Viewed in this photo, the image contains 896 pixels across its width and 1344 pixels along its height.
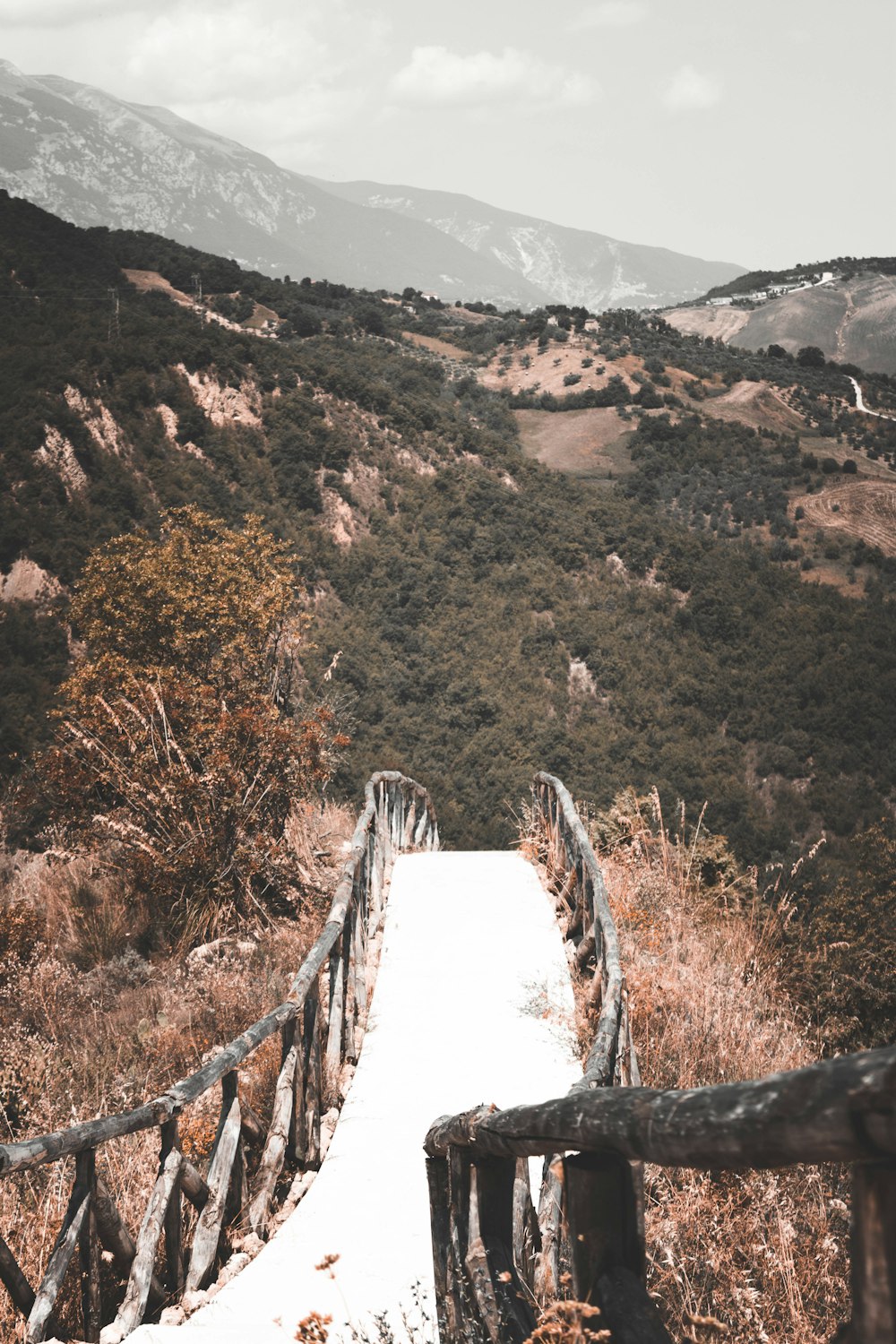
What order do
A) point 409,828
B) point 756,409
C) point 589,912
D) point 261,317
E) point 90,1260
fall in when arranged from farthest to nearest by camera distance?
1. point 756,409
2. point 261,317
3. point 409,828
4. point 589,912
5. point 90,1260

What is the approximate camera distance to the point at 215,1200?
4.04m

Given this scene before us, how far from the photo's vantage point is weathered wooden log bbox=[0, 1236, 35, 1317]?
296cm

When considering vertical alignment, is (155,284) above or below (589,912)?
above

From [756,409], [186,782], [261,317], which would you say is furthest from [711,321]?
[186,782]

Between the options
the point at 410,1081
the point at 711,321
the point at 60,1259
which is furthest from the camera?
the point at 711,321

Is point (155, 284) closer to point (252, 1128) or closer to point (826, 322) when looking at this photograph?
point (252, 1128)

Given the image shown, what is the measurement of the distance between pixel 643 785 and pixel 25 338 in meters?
25.6

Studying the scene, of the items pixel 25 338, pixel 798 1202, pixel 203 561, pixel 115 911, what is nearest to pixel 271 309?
pixel 25 338

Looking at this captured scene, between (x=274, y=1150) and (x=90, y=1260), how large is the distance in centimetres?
141

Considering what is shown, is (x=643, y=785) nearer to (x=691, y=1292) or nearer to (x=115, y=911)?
(x=115, y=911)

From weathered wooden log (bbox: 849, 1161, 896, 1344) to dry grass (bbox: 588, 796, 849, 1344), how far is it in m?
0.67

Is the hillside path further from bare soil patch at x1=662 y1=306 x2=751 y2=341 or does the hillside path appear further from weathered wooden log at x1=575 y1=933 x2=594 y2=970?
weathered wooden log at x1=575 y1=933 x2=594 y2=970

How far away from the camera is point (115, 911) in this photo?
9781mm

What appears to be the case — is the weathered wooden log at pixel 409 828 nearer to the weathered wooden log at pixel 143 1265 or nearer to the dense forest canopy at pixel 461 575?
the dense forest canopy at pixel 461 575
